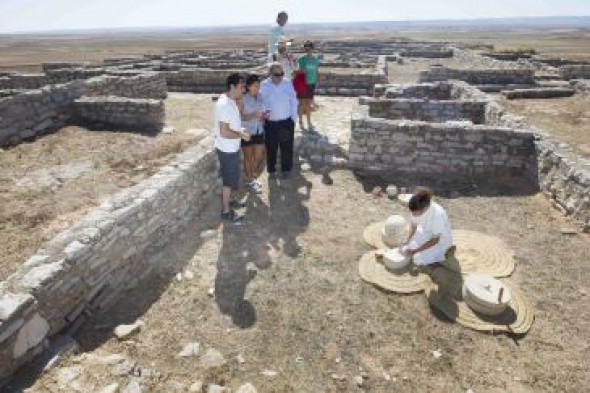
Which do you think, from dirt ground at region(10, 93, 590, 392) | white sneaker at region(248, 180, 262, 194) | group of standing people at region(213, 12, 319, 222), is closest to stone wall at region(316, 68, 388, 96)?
group of standing people at region(213, 12, 319, 222)

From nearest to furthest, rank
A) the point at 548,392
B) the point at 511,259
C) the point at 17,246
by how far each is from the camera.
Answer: the point at 548,392, the point at 17,246, the point at 511,259

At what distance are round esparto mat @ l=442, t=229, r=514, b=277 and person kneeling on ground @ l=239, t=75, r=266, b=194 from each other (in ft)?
12.3

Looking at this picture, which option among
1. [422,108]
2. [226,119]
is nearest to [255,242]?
[226,119]

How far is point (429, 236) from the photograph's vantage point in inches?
257

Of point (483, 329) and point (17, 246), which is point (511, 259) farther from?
point (17, 246)

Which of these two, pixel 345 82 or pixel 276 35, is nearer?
pixel 276 35

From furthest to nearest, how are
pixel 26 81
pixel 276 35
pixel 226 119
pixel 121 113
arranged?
pixel 26 81 → pixel 121 113 → pixel 276 35 → pixel 226 119

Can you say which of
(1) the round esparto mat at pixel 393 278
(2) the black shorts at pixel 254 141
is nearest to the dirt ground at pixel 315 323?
(1) the round esparto mat at pixel 393 278

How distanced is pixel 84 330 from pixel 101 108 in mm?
8447

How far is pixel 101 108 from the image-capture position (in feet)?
40.7

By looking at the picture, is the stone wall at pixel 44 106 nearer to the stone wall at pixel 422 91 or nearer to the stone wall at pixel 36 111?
the stone wall at pixel 36 111

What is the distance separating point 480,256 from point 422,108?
20.8 feet

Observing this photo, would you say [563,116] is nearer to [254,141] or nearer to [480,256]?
[480,256]

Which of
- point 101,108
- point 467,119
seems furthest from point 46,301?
point 467,119
